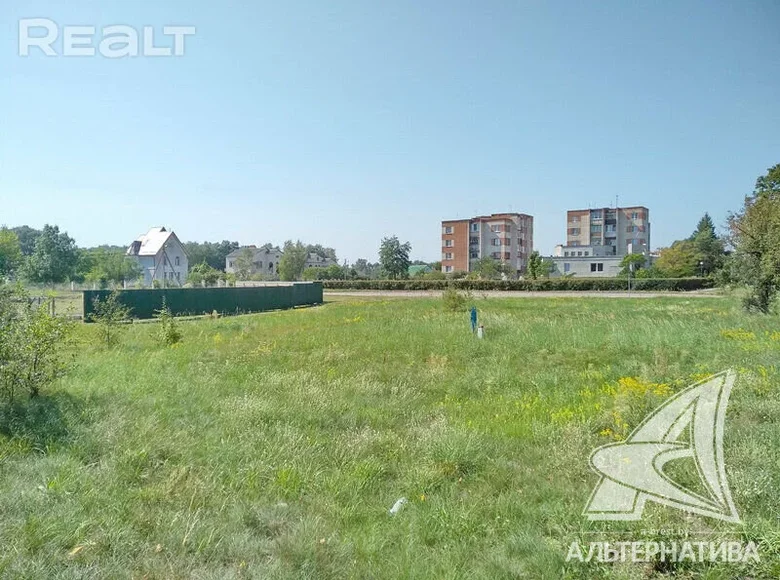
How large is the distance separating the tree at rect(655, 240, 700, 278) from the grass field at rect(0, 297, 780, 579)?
58.5 metres

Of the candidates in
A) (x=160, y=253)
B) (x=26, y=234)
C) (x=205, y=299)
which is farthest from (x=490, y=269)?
(x=26, y=234)

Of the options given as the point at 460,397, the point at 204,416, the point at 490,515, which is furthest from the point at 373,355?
the point at 490,515

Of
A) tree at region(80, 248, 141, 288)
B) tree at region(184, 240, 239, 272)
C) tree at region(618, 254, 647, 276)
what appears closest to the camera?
tree at region(80, 248, 141, 288)

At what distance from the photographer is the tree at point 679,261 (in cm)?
5869

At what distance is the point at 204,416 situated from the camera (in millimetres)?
5516

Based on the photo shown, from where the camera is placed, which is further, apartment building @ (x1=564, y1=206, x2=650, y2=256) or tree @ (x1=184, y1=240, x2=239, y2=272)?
tree @ (x1=184, y1=240, x2=239, y2=272)

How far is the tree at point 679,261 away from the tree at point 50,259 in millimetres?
67257

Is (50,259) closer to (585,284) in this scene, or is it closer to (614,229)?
(585,284)

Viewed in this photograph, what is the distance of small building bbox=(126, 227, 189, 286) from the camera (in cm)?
5881

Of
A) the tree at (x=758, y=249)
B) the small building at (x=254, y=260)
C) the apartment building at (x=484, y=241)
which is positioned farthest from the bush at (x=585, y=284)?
the small building at (x=254, y=260)

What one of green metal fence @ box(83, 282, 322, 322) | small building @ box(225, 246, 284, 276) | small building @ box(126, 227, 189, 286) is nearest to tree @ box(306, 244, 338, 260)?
small building @ box(225, 246, 284, 276)

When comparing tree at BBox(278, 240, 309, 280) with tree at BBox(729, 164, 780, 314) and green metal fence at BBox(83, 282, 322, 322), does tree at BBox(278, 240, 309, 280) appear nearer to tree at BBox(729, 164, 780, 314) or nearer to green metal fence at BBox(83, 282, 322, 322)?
green metal fence at BBox(83, 282, 322, 322)

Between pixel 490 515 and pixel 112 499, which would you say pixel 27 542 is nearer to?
pixel 112 499

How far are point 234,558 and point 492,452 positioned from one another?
→ 8.41 ft
